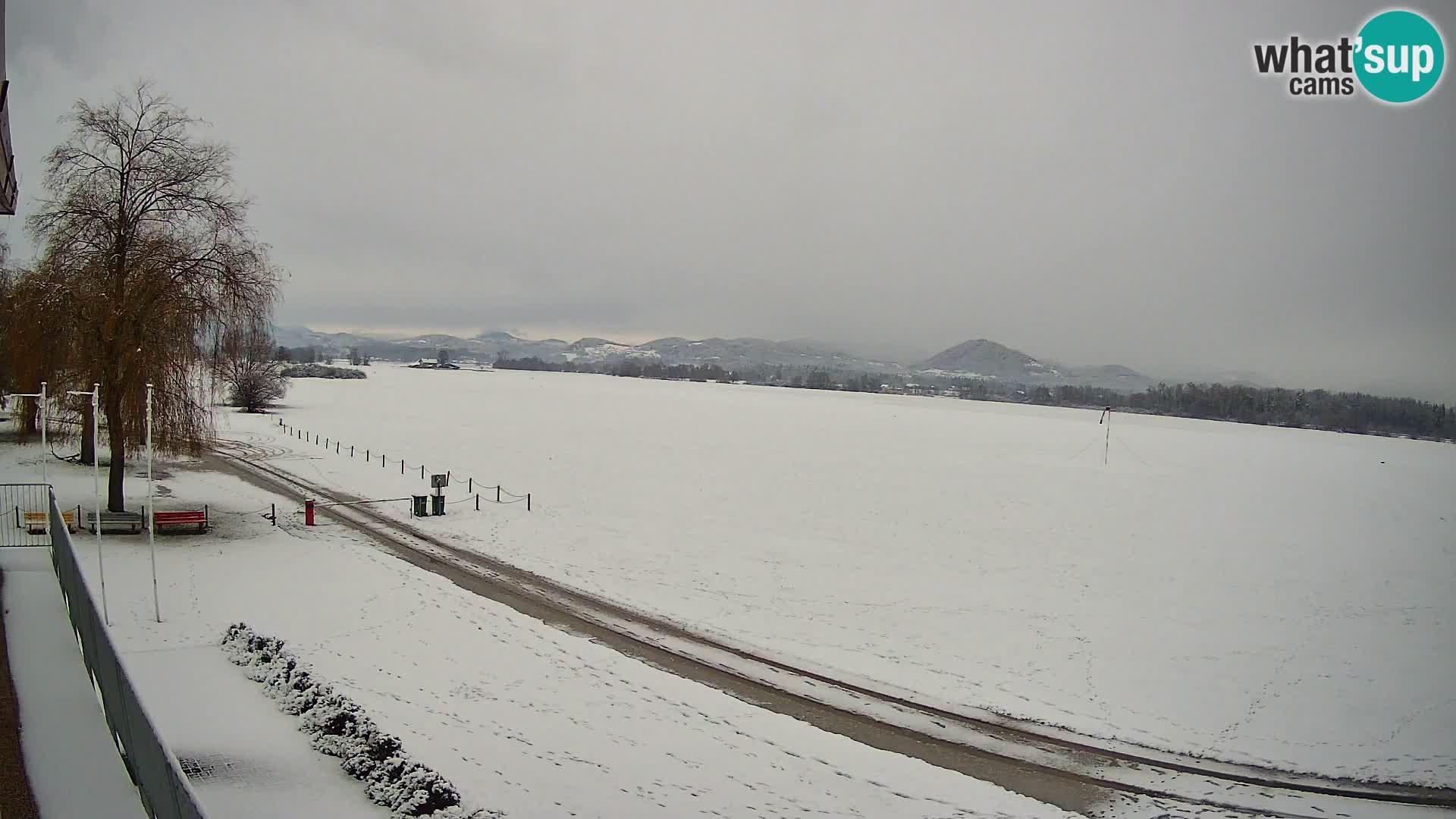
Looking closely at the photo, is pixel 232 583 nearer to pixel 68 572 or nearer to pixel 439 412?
pixel 68 572

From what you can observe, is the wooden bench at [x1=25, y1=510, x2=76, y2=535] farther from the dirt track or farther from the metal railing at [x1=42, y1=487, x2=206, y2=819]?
the dirt track

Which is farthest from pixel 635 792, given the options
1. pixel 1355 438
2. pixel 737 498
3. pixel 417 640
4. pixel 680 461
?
pixel 1355 438

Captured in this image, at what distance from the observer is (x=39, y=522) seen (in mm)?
20062

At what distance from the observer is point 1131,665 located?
14914 millimetres

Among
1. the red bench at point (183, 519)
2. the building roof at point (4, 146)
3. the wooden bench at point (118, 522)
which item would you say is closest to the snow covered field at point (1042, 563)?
the red bench at point (183, 519)

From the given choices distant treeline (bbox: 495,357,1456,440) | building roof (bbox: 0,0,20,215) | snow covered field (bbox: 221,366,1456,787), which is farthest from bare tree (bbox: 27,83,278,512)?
distant treeline (bbox: 495,357,1456,440)

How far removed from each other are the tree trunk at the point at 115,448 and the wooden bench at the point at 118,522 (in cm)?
41

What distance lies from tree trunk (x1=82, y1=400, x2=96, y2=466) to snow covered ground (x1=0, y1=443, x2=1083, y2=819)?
566cm

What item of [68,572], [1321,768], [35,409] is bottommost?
[1321,768]

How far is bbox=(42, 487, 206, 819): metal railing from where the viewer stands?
5.71 metres

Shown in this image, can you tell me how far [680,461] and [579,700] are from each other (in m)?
30.0

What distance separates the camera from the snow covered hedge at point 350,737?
868 centimetres

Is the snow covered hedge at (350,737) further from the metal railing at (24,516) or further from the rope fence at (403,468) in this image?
the rope fence at (403,468)

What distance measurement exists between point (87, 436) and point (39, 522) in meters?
9.63
